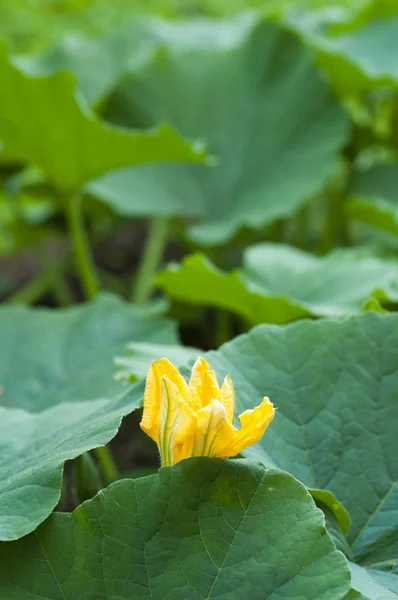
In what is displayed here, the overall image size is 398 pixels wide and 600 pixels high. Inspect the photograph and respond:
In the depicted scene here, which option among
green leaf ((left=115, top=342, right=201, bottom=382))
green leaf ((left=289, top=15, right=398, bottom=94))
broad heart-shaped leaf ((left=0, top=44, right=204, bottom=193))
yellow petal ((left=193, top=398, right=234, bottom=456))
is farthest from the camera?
green leaf ((left=289, top=15, right=398, bottom=94))

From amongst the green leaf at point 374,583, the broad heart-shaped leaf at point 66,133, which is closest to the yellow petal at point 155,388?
the green leaf at point 374,583

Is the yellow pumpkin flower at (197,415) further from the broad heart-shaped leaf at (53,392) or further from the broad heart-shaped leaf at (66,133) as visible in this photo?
the broad heart-shaped leaf at (66,133)

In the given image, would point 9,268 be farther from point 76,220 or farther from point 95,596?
point 95,596

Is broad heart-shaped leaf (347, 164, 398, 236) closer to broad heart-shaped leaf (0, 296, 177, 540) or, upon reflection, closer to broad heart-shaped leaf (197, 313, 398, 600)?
broad heart-shaped leaf (0, 296, 177, 540)

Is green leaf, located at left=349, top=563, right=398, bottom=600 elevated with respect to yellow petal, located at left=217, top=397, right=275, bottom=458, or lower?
lower

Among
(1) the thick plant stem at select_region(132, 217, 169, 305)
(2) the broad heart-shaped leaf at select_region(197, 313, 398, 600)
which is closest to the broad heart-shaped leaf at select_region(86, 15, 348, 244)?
(1) the thick plant stem at select_region(132, 217, 169, 305)

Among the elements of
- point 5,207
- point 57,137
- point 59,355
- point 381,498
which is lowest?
point 5,207

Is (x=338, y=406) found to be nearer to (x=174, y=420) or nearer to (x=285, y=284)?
(x=174, y=420)

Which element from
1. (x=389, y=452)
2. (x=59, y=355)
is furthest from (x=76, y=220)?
(x=389, y=452)
